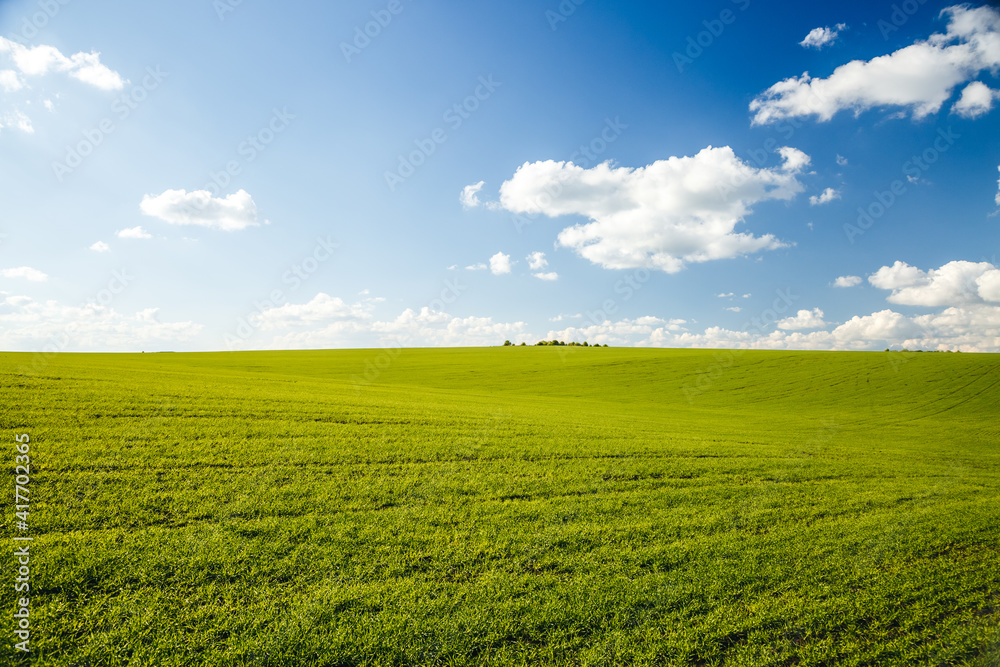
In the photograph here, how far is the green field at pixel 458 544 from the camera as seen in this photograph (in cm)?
552

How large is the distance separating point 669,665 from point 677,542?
3.25 m

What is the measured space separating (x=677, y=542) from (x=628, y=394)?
35.8m

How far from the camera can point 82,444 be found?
1018 centimetres

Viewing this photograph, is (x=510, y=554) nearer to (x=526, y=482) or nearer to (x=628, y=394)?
(x=526, y=482)

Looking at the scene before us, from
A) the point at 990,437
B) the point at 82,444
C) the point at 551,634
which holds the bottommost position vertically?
the point at 990,437

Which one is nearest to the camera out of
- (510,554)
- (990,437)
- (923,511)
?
(510,554)

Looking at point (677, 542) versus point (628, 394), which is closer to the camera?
point (677, 542)

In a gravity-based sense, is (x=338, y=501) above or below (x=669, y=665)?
above

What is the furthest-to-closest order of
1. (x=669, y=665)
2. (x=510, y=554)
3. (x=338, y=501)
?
(x=338, y=501) < (x=510, y=554) < (x=669, y=665)

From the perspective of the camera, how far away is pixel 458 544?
7664 millimetres

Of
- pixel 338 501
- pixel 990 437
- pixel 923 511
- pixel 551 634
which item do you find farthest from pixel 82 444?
pixel 990 437

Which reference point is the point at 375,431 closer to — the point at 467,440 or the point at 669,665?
the point at 467,440

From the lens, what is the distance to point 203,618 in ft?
18.1

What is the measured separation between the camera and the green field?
5.52 meters
